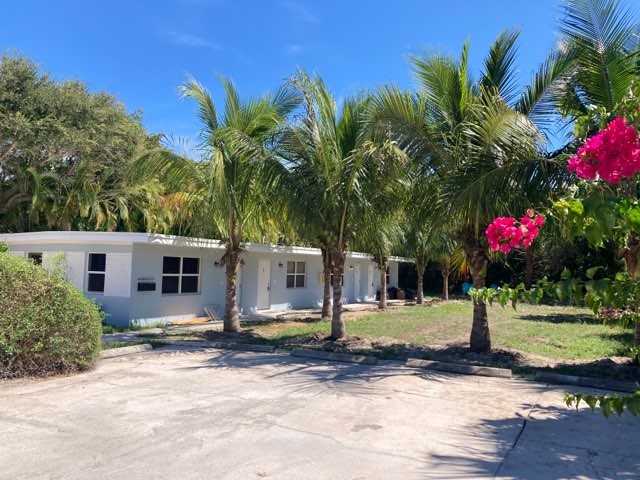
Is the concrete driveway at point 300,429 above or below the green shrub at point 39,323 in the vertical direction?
below

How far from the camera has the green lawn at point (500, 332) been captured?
1283 cm

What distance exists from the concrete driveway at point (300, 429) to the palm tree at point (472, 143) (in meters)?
3.11

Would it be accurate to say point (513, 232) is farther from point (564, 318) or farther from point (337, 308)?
point (564, 318)

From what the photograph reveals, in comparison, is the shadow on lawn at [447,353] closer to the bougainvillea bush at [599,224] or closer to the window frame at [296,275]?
the bougainvillea bush at [599,224]

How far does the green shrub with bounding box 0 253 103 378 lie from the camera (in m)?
8.30

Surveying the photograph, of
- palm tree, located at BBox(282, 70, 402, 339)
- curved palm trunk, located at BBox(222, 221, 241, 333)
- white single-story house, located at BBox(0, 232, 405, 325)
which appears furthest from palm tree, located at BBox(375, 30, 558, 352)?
white single-story house, located at BBox(0, 232, 405, 325)

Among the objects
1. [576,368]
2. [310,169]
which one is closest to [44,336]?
[310,169]

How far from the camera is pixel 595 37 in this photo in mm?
9148

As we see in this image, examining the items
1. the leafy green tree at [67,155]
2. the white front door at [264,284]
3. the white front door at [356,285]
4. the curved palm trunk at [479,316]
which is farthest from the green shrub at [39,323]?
the white front door at [356,285]

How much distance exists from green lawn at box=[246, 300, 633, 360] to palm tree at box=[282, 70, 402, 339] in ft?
7.73

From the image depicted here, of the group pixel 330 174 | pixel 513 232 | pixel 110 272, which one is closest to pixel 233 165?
pixel 330 174

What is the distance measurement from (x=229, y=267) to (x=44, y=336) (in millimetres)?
6256

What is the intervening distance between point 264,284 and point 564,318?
457 inches

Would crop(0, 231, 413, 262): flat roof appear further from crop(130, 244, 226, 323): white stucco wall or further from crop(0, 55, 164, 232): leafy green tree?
crop(0, 55, 164, 232): leafy green tree
